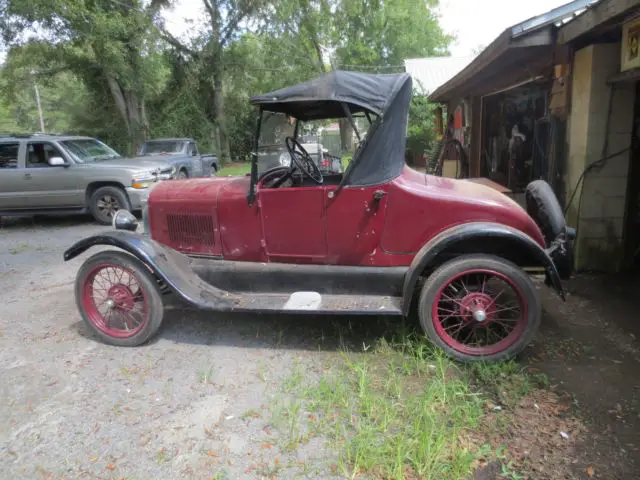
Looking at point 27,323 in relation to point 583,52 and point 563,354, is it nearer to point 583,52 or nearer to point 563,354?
point 563,354

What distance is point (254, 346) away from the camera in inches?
155

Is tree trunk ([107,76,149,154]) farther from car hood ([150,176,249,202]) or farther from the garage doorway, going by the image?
the garage doorway

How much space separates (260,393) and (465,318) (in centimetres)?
163

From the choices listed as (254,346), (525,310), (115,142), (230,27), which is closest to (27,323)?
(254,346)

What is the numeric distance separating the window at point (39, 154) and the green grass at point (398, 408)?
325 inches

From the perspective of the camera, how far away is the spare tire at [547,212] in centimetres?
382

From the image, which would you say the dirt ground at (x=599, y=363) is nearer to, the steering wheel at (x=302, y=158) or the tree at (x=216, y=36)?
the steering wheel at (x=302, y=158)

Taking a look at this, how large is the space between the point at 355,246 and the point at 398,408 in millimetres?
1303

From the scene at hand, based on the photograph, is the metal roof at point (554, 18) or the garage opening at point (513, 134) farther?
the garage opening at point (513, 134)

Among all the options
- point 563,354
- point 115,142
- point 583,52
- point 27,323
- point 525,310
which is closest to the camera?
point 525,310

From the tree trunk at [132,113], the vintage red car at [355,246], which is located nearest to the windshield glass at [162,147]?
the tree trunk at [132,113]

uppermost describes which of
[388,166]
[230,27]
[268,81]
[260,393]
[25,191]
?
[230,27]

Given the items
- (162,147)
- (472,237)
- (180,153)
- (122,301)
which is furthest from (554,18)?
(162,147)

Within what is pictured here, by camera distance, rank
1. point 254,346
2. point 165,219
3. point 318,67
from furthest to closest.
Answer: point 318,67 < point 165,219 < point 254,346
